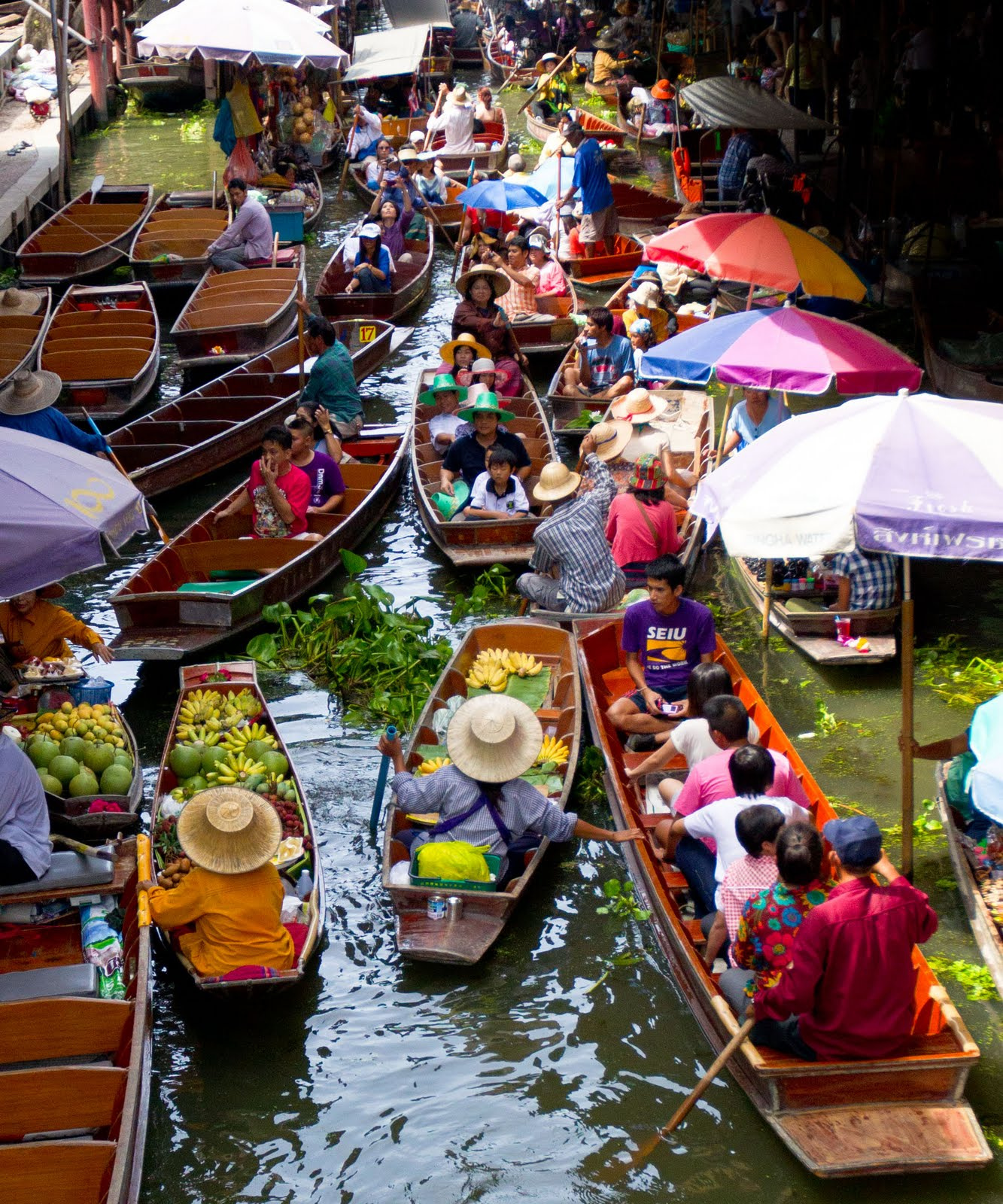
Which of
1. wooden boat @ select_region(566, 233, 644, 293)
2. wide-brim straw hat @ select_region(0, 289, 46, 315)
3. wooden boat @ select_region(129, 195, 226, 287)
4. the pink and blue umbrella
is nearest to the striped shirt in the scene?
the pink and blue umbrella

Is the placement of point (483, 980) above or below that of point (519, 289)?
below

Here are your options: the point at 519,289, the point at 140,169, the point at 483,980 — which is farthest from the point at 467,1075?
the point at 140,169

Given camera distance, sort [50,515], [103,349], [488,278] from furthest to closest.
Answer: [103,349], [488,278], [50,515]

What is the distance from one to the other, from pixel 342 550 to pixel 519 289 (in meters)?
5.43

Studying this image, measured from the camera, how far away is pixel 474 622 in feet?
32.9

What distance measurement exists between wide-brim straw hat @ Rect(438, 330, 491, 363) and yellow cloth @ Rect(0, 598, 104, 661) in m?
4.85

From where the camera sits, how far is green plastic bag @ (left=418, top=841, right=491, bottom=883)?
6293mm

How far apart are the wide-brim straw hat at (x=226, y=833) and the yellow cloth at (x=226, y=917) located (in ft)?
0.27

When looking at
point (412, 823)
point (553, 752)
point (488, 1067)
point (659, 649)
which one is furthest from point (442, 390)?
point (488, 1067)

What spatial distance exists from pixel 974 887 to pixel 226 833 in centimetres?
324

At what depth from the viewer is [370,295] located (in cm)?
1502

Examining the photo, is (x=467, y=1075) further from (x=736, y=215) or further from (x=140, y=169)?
(x=140, y=169)

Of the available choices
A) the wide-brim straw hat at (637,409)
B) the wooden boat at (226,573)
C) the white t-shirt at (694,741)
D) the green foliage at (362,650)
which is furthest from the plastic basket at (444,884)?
the wide-brim straw hat at (637,409)

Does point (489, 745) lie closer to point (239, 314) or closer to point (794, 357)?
point (794, 357)
